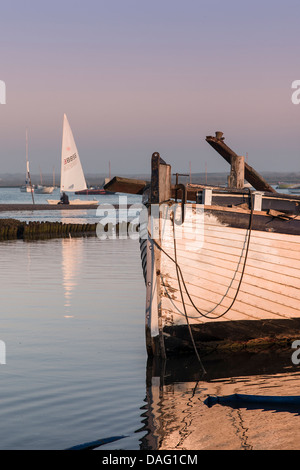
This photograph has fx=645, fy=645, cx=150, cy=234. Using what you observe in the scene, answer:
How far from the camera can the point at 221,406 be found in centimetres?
1009

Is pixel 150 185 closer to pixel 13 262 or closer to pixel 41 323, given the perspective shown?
pixel 41 323

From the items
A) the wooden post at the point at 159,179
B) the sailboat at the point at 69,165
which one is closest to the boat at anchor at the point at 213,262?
the wooden post at the point at 159,179

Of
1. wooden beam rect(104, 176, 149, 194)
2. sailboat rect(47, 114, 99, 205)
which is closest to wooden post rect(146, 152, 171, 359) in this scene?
wooden beam rect(104, 176, 149, 194)

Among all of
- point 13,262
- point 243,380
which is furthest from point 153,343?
point 13,262

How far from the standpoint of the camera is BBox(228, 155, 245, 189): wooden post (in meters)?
14.6

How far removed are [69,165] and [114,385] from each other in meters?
64.2

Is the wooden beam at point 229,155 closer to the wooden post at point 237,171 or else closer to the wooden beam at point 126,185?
the wooden post at point 237,171

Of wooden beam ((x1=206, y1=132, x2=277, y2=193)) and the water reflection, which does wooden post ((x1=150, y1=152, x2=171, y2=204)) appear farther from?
the water reflection

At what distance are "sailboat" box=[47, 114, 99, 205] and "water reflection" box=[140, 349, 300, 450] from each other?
6000cm

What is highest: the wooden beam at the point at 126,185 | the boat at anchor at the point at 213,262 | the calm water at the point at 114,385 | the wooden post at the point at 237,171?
the wooden post at the point at 237,171

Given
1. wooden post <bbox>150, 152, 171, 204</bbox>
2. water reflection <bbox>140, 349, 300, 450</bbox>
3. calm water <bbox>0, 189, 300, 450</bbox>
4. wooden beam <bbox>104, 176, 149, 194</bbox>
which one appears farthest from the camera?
wooden beam <bbox>104, 176, 149, 194</bbox>

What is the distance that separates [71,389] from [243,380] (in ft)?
10.2

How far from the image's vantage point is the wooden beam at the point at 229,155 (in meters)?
15.0

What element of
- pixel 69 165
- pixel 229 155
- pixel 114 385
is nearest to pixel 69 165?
pixel 69 165
